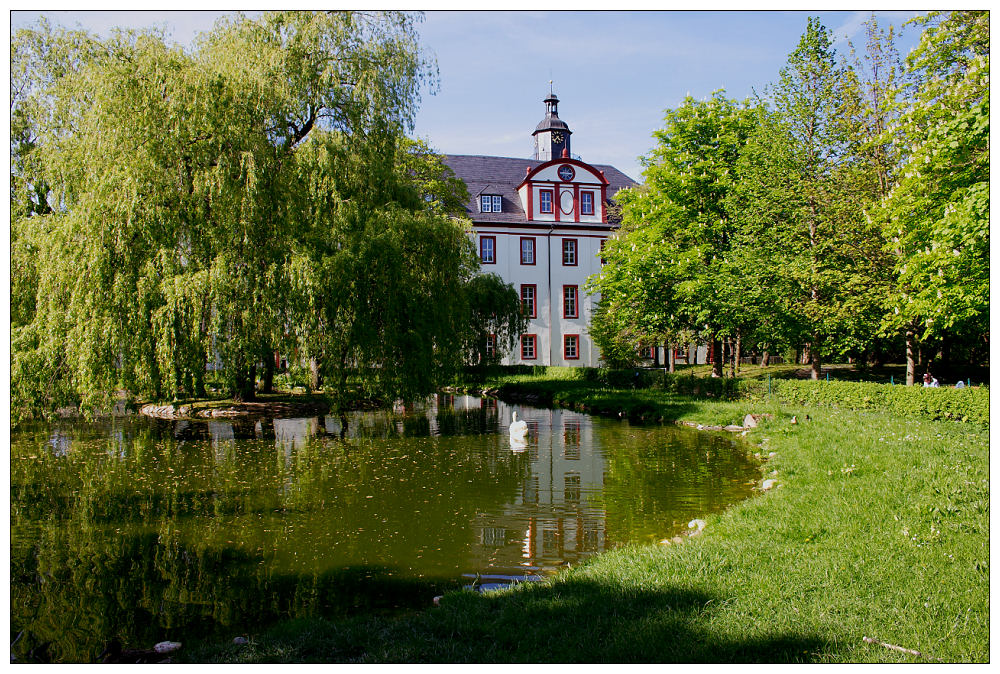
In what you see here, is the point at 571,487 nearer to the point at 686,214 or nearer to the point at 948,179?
the point at 948,179

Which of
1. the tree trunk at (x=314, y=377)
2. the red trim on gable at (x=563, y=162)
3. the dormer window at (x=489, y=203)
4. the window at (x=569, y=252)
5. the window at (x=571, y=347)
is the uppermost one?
the red trim on gable at (x=563, y=162)

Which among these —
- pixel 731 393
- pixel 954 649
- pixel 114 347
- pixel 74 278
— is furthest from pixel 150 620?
pixel 731 393

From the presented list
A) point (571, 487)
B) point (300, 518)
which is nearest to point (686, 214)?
point (571, 487)

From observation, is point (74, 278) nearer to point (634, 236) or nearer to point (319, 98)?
point (319, 98)

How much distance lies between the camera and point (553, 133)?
42.6 m

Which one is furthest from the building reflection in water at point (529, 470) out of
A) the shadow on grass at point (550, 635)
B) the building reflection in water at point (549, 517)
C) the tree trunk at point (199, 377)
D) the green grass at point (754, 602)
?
the shadow on grass at point (550, 635)

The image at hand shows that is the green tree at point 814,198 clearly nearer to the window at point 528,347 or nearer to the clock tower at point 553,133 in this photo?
the window at point 528,347

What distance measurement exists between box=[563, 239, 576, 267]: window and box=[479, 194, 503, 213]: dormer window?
4592 mm

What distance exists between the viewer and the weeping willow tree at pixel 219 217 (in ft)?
46.0

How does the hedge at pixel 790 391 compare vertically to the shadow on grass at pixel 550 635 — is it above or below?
above

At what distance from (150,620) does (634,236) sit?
22.0 meters

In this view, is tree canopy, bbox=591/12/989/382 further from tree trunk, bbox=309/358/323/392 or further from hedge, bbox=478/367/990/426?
tree trunk, bbox=309/358/323/392

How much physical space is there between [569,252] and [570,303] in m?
3.21

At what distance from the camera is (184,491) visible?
10578 mm
